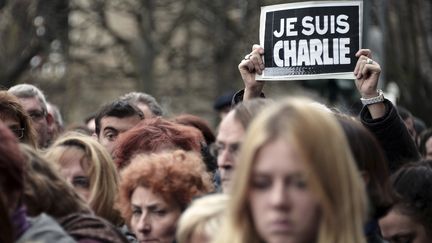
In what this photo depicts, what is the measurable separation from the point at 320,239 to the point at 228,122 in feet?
4.20

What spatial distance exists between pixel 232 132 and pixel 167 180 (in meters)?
1.01

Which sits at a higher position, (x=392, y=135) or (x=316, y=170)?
(x=316, y=170)

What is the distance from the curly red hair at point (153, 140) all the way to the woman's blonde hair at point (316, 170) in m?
3.04

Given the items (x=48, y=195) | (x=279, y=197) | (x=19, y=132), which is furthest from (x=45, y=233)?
(x=19, y=132)

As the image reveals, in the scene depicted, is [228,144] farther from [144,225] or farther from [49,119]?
[49,119]

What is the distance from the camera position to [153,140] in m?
8.38

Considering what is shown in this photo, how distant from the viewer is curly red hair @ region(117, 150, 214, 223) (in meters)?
7.22

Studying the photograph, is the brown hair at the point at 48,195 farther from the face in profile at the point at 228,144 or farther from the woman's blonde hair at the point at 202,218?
the woman's blonde hair at the point at 202,218

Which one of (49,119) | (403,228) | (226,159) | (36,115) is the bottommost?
(403,228)

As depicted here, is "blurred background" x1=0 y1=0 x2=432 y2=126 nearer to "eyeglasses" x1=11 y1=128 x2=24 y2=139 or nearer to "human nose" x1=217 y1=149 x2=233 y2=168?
"eyeglasses" x1=11 y1=128 x2=24 y2=139

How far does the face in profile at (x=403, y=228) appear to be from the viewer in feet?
24.4

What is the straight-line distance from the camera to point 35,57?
26516mm

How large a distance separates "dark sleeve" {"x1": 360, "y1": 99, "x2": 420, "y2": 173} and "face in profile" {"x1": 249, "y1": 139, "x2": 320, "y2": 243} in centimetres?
248

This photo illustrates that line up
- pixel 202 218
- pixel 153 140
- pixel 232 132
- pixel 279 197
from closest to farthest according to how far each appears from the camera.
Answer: pixel 279 197 → pixel 202 218 → pixel 232 132 → pixel 153 140
